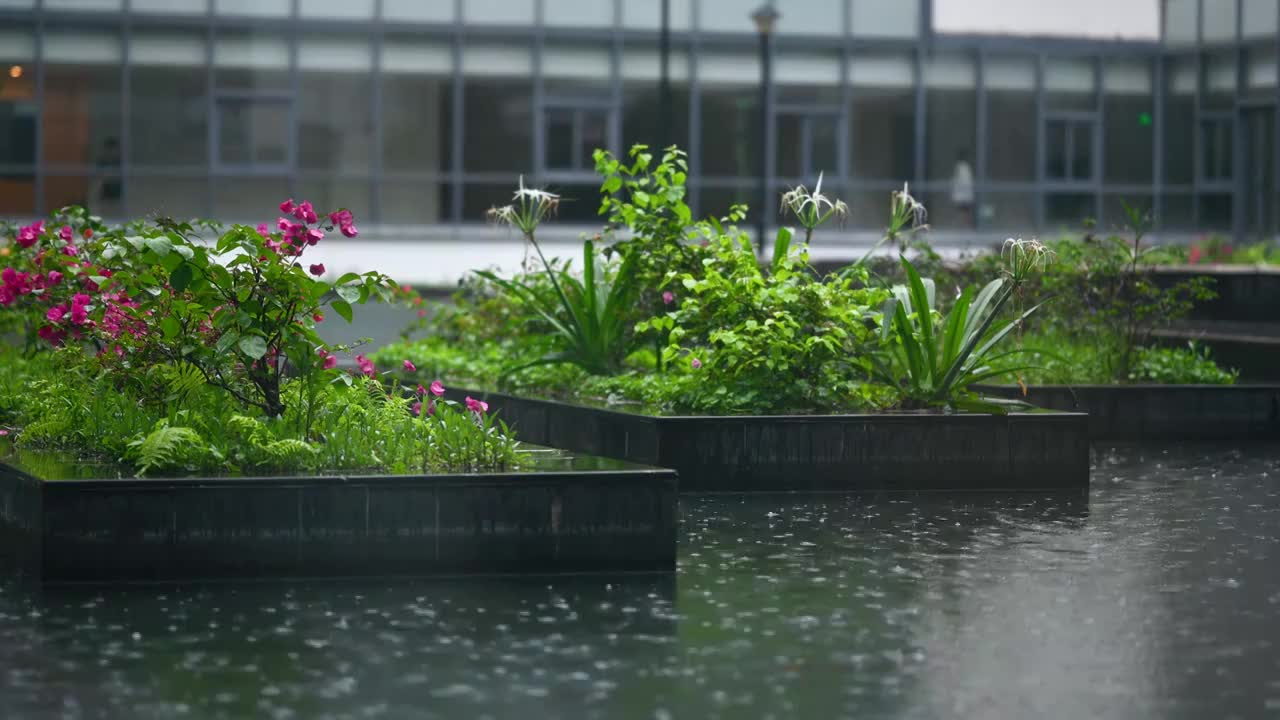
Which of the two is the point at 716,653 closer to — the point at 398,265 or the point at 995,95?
the point at 398,265

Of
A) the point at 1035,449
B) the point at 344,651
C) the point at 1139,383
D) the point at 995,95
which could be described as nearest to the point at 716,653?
the point at 344,651

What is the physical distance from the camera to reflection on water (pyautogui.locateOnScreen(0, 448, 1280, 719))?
19.8ft

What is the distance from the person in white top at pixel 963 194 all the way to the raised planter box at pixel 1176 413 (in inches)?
950

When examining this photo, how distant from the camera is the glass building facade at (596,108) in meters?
34.6

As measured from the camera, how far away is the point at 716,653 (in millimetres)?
6754

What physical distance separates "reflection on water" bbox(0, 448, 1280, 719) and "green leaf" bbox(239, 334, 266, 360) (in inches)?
48.7

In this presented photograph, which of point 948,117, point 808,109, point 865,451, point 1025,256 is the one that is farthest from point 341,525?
point 948,117

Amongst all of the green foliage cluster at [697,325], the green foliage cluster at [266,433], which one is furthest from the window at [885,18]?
the green foliage cluster at [266,433]

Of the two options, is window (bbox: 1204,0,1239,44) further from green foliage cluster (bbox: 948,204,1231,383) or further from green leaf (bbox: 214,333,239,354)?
green leaf (bbox: 214,333,239,354)

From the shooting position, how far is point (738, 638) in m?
7.02

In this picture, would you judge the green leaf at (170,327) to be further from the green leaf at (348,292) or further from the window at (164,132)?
the window at (164,132)

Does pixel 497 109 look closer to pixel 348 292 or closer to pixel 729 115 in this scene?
pixel 729 115

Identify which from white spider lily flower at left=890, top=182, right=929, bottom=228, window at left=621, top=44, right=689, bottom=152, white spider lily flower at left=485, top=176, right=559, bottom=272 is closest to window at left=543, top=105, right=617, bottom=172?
window at left=621, top=44, right=689, bottom=152

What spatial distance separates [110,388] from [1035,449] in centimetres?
536
